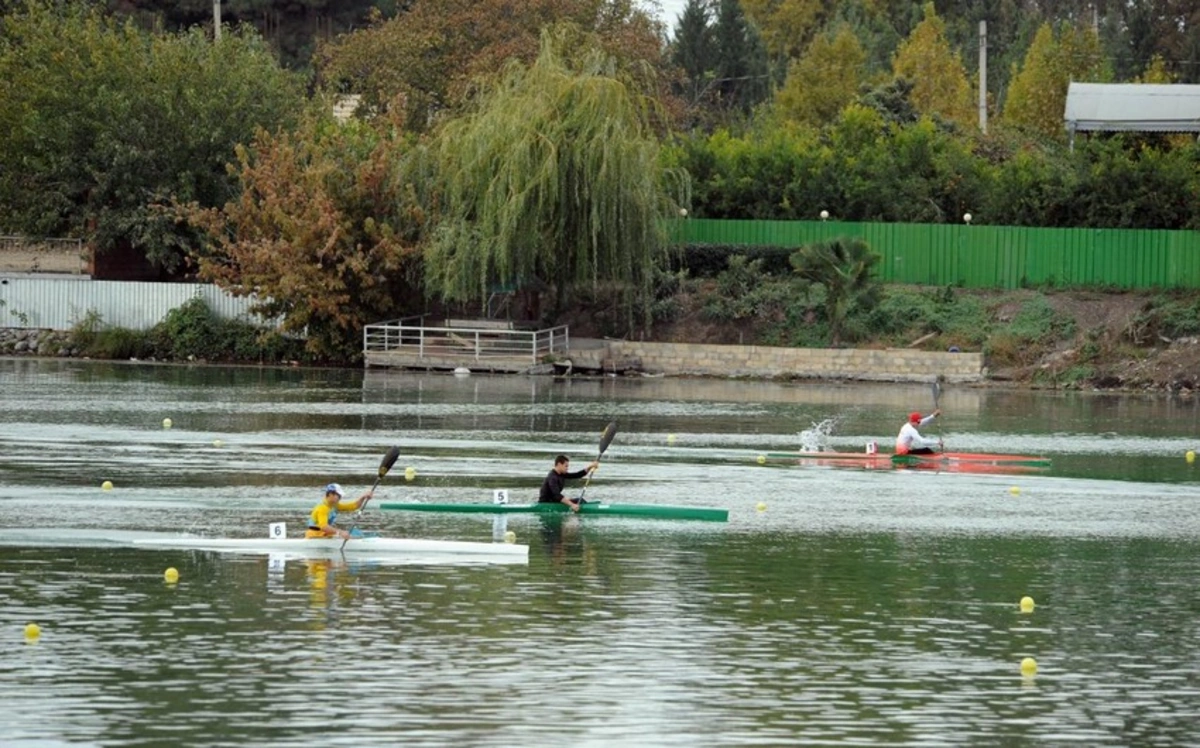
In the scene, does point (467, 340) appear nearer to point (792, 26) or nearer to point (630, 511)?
point (630, 511)

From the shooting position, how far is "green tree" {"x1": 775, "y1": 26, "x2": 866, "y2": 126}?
301ft

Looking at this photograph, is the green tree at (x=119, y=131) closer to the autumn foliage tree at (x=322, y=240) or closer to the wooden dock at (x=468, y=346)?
the autumn foliage tree at (x=322, y=240)

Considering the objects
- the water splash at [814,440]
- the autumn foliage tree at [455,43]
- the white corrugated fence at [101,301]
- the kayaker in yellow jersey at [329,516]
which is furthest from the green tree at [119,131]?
the kayaker in yellow jersey at [329,516]

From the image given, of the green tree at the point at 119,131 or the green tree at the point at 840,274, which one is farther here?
the green tree at the point at 119,131

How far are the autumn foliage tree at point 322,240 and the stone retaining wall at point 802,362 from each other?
7287 millimetres

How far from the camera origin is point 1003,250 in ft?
208

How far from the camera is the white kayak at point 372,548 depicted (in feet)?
87.1

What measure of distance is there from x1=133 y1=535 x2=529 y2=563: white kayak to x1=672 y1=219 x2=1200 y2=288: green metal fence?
39.0 m

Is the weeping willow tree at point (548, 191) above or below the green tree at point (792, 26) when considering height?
below

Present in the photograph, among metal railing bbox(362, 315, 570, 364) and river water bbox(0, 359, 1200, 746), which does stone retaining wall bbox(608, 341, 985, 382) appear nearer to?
metal railing bbox(362, 315, 570, 364)

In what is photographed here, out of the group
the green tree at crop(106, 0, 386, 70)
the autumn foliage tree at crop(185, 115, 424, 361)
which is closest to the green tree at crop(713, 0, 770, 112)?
the green tree at crop(106, 0, 386, 70)

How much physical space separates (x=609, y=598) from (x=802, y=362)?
35869 millimetres

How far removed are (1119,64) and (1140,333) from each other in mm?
43351

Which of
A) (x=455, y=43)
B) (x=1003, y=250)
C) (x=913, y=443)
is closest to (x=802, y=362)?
(x=1003, y=250)
